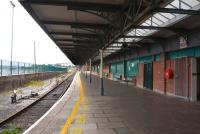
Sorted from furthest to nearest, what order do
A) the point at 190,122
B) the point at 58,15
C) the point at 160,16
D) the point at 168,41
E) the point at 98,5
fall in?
the point at 168,41 → the point at 58,15 → the point at 160,16 → the point at 98,5 → the point at 190,122

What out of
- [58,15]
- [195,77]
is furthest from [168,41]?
[58,15]

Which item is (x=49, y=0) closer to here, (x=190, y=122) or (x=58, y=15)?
(x=58, y=15)

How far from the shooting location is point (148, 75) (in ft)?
80.5

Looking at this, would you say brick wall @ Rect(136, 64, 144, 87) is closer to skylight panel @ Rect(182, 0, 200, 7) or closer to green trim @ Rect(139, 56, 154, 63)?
green trim @ Rect(139, 56, 154, 63)

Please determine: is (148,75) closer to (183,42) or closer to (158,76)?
(158,76)

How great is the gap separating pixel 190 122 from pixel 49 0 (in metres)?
7.40

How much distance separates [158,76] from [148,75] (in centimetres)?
298

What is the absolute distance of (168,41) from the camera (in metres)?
18.7

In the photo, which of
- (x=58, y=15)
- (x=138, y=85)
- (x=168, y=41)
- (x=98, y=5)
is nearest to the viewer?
(x=98, y=5)

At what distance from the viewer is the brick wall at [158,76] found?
67.2 feet

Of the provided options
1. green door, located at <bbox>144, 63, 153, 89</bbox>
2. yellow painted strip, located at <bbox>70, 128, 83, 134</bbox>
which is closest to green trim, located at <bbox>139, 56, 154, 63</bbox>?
green door, located at <bbox>144, 63, 153, 89</bbox>

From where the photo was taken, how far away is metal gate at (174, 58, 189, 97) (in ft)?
53.0

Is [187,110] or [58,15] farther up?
[58,15]

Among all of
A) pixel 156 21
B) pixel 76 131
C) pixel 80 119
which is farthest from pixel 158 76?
pixel 76 131
